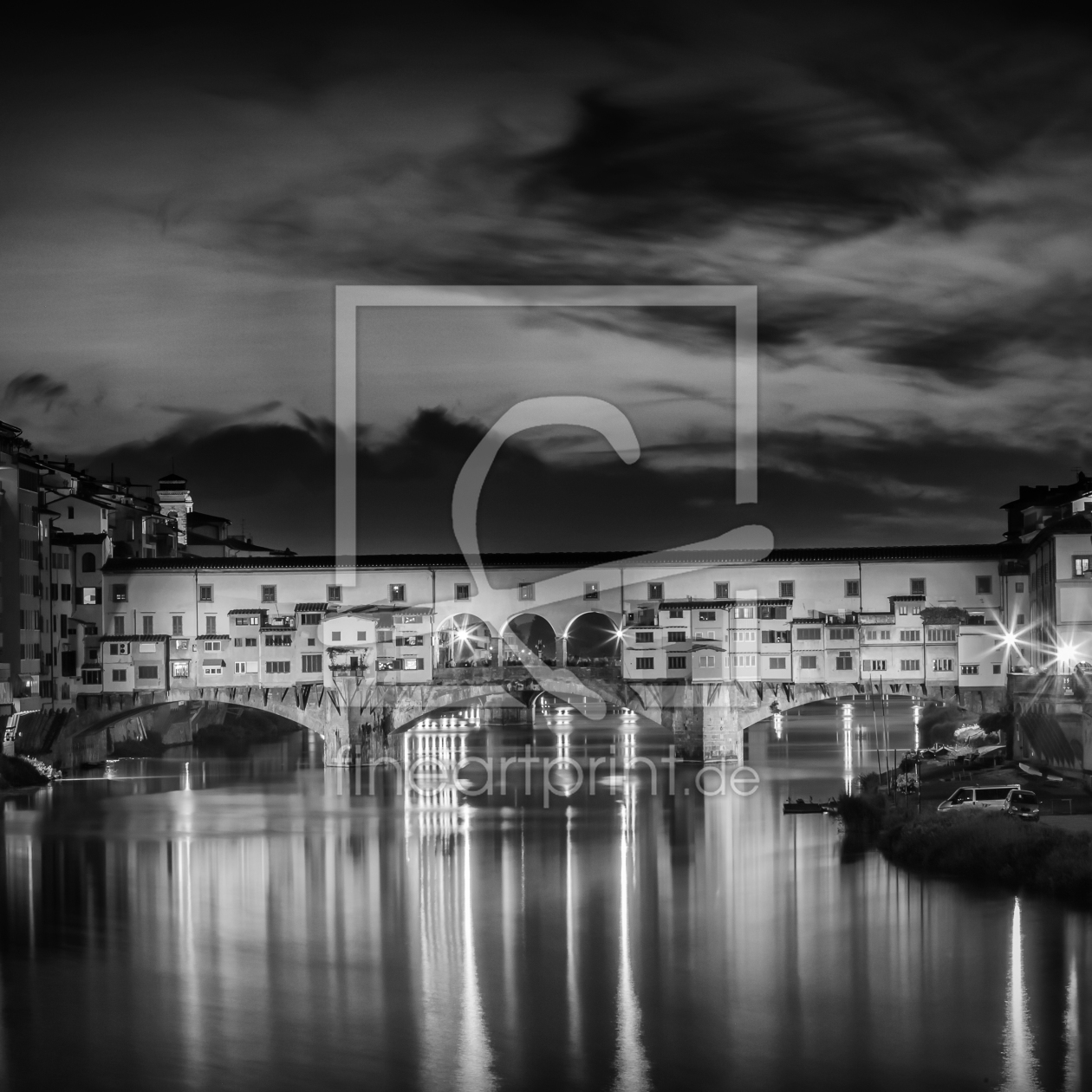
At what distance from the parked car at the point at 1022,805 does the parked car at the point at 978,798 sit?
96 millimetres

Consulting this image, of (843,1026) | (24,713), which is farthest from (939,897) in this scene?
(24,713)

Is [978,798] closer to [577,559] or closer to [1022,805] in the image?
[1022,805]

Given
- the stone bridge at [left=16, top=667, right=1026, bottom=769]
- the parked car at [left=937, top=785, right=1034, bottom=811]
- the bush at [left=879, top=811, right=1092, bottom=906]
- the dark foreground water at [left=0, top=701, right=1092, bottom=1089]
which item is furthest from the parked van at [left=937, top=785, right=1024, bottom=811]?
the stone bridge at [left=16, top=667, right=1026, bottom=769]

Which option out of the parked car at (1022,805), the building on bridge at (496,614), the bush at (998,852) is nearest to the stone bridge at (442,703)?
the building on bridge at (496,614)

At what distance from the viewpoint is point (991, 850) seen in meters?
20.0

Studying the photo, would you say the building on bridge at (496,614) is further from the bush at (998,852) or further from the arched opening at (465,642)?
the bush at (998,852)

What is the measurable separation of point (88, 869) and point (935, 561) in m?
24.3

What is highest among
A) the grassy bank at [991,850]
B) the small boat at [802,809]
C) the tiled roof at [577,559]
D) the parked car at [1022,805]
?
the tiled roof at [577,559]

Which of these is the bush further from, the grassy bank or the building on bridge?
the building on bridge

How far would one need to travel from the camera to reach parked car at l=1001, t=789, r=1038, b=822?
71.6 ft

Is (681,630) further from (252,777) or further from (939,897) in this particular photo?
(939,897)

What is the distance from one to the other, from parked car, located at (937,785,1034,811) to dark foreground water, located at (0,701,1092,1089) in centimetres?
209

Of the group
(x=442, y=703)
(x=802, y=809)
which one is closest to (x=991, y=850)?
(x=802, y=809)

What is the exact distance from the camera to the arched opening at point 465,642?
4072cm
